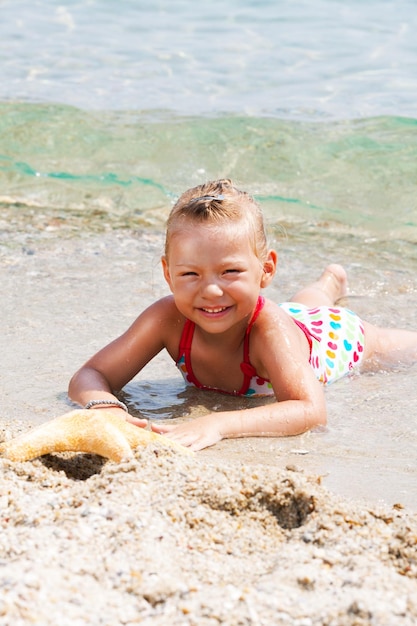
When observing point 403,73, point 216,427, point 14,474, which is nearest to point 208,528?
point 14,474

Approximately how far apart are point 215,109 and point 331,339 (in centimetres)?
543

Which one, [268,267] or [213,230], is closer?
[213,230]

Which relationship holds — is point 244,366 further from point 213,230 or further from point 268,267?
point 213,230

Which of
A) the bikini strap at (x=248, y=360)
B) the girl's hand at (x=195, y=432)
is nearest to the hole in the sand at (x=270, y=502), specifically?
the girl's hand at (x=195, y=432)

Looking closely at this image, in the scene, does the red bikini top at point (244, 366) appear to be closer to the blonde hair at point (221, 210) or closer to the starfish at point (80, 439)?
the blonde hair at point (221, 210)

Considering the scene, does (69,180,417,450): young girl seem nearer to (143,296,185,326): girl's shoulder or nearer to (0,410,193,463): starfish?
(143,296,185,326): girl's shoulder

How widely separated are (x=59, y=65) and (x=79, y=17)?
6.75ft

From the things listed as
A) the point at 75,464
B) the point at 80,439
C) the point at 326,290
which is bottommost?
the point at 326,290

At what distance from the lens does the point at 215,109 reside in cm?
970

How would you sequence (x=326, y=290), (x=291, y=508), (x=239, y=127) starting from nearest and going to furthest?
1. (x=291, y=508)
2. (x=326, y=290)
3. (x=239, y=127)

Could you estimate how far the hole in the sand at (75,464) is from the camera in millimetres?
2988

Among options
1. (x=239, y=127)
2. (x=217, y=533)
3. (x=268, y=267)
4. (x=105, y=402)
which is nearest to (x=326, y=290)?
(x=268, y=267)

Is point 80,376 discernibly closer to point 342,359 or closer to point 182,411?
point 182,411

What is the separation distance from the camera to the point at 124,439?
2.95 metres
